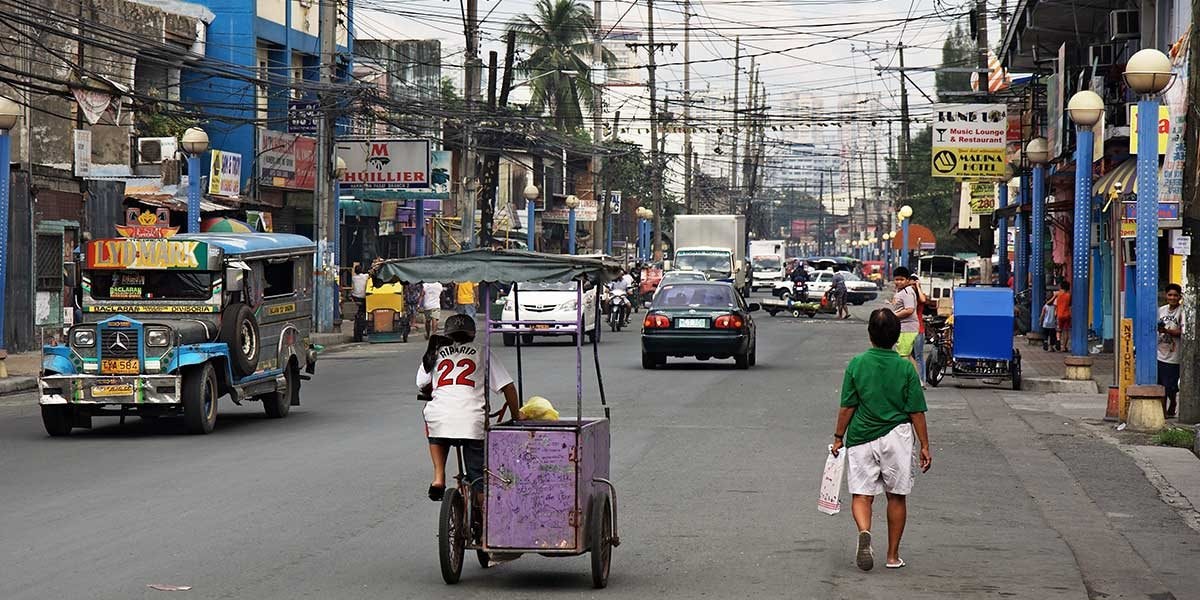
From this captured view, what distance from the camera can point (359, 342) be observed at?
38.2 metres

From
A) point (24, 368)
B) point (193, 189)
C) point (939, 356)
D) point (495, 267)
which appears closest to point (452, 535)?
point (495, 267)

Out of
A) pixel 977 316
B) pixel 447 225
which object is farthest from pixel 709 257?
pixel 977 316

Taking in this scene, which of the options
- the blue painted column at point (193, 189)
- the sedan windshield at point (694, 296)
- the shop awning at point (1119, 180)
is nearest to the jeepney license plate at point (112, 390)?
the sedan windshield at point (694, 296)

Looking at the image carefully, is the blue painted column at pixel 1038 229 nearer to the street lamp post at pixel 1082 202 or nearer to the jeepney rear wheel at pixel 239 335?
the street lamp post at pixel 1082 202

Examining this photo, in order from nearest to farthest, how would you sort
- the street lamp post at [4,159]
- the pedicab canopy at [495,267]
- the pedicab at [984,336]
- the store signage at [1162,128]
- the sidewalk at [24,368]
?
the pedicab canopy at [495,267], the sidewalk at [24,368], the pedicab at [984,336], the street lamp post at [4,159], the store signage at [1162,128]

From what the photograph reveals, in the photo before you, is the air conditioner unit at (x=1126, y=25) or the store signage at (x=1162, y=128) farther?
the air conditioner unit at (x=1126, y=25)

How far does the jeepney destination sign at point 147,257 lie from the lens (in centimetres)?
1802

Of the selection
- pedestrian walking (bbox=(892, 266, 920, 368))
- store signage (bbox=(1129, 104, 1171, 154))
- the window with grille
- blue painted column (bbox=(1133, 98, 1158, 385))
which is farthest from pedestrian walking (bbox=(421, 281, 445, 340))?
blue painted column (bbox=(1133, 98, 1158, 385))

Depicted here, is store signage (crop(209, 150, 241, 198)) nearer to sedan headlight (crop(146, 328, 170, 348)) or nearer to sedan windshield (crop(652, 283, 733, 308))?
sedan windshield (crop(652, 283, 733, 308))

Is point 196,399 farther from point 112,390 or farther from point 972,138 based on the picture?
point 972,138

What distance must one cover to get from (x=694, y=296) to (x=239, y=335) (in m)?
11.6

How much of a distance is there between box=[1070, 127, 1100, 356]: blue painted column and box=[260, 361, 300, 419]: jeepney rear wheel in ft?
39.7

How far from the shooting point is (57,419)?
56.4 ft

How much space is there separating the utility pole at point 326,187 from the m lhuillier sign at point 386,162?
4451 mm
